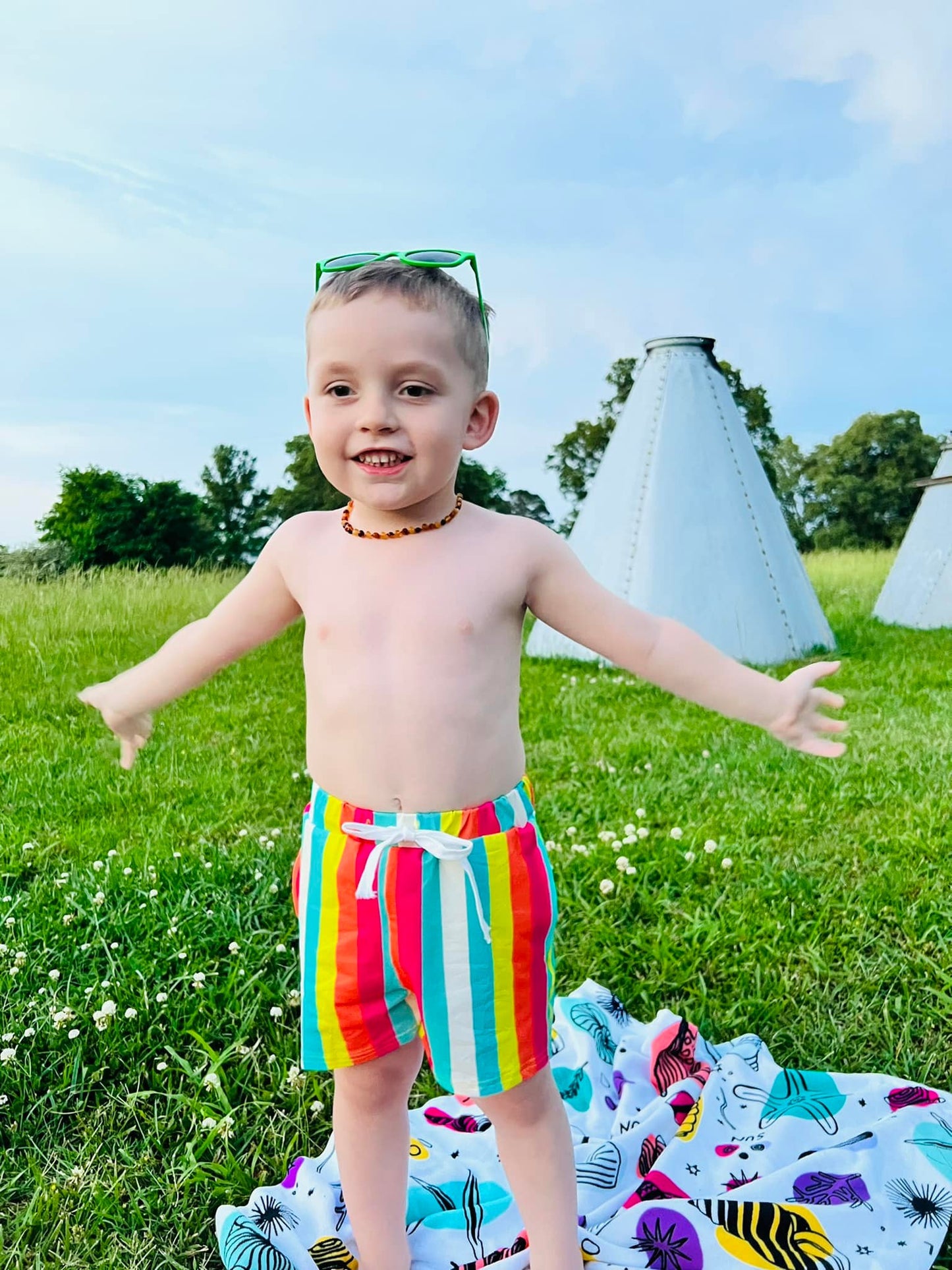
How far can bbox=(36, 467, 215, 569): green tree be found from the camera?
8.65m

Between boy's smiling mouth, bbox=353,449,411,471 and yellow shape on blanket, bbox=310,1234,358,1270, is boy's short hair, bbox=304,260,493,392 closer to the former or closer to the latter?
boy's smiling mouth, bbox=353,449,411,471

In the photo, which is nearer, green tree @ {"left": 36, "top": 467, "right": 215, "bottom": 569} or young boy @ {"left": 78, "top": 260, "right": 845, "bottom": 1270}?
young boy @ {"left": 78, "top": 260, "right": 845, "bottom": 1270}

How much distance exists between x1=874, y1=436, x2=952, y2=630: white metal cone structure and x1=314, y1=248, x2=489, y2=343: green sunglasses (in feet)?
32.1

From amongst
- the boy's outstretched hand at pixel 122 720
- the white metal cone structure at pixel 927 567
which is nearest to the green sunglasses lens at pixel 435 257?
the boy's outstretched hand at pixel 122 720

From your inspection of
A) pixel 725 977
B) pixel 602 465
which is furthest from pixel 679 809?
pixel 602 465

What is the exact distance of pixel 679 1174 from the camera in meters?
2.64

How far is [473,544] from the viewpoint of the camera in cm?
195

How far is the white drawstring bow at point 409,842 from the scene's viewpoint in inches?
74.0

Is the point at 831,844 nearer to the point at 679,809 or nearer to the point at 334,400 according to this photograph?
the point at 679,809

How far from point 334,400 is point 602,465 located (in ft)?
25.0

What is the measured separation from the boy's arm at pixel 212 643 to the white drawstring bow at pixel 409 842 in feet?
1.62

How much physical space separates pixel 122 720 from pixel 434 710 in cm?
79

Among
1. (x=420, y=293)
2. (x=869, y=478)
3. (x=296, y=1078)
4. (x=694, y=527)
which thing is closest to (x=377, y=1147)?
(x=296, y=1078)

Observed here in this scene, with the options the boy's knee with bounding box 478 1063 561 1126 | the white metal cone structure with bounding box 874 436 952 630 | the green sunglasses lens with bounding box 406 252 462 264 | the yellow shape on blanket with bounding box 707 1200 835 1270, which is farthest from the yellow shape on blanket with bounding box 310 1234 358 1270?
the white metal cone structure with bounding box 874 436 952 630
